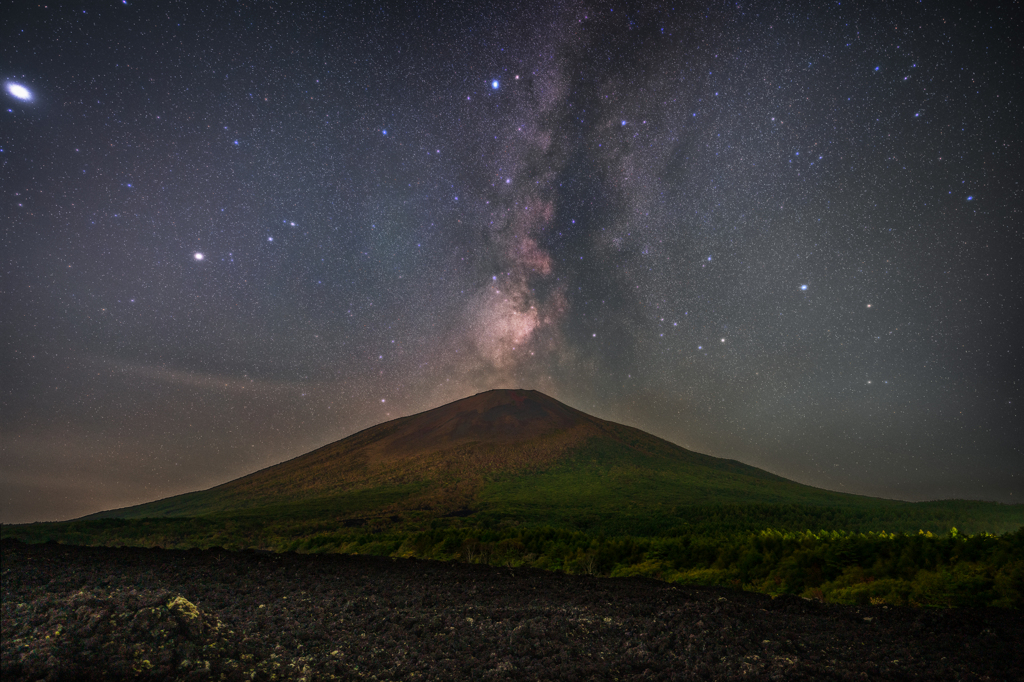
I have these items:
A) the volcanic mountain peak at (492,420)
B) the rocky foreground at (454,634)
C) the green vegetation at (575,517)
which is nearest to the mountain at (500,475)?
the volcanic mountain peak at (492,420)

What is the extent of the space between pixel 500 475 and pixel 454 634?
370 ft

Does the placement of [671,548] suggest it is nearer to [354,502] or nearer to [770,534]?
[770,534]

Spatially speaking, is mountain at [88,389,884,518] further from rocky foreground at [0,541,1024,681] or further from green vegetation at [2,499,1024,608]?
rocky foreground at [0,541,1024,681]

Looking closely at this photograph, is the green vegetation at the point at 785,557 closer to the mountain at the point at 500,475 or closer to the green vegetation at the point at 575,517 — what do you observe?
the green vegetation at the point at 575,517

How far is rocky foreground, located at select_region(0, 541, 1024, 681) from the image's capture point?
5.61 meters

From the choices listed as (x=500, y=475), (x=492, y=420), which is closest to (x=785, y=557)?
(x=500, y=475)

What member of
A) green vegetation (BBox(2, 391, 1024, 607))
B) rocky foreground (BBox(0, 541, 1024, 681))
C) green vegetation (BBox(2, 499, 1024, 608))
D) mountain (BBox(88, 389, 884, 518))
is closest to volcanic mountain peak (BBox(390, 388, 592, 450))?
mountain (BBox(88, 389, 884, 518))

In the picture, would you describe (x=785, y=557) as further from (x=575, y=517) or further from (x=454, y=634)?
(x=575, y=517)

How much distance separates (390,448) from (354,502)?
5247 cm

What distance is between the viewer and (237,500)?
114 metres

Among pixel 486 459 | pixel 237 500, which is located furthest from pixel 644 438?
pixel 237 500

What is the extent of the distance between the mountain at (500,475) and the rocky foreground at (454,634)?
70.6 m

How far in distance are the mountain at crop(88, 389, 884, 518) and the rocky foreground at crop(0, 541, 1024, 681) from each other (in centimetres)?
7060

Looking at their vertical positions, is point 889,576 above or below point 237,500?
above
